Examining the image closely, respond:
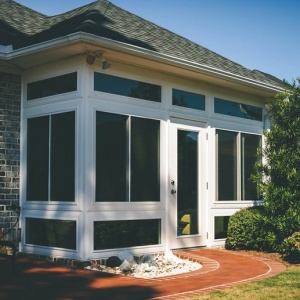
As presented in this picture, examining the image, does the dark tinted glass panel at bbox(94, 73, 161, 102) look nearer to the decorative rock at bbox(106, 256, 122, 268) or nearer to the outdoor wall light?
the outdoor wall light

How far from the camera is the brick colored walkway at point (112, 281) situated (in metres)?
6.04

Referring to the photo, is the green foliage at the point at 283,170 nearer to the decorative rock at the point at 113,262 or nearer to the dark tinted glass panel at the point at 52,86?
the decorative rock at the point at 113,262

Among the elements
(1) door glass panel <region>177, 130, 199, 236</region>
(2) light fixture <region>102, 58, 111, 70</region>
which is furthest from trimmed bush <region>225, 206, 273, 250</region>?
(2) light fixture <region>102, 58, 111, 70</region>

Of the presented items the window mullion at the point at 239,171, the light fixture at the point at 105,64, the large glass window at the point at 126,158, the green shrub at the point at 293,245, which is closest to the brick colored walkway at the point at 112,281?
the green shrub at the point at 293,245

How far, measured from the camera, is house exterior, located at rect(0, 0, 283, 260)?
8227 millimetres

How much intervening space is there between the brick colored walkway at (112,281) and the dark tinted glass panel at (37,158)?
1.14m

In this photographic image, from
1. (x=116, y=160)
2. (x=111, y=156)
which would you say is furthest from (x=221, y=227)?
(x=111, y=156)

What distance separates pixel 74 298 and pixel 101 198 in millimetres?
2610

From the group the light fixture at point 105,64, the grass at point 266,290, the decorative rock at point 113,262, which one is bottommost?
the grass at point 266,290

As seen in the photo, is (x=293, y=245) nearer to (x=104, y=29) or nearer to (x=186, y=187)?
(x=186, y=187)

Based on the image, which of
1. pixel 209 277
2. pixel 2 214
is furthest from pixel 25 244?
pixel 209 277

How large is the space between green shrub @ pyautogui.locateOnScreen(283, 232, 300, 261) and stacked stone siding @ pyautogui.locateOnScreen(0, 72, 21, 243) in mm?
4666

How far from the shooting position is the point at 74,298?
5.84 metres

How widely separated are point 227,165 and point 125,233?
3.29 meters
